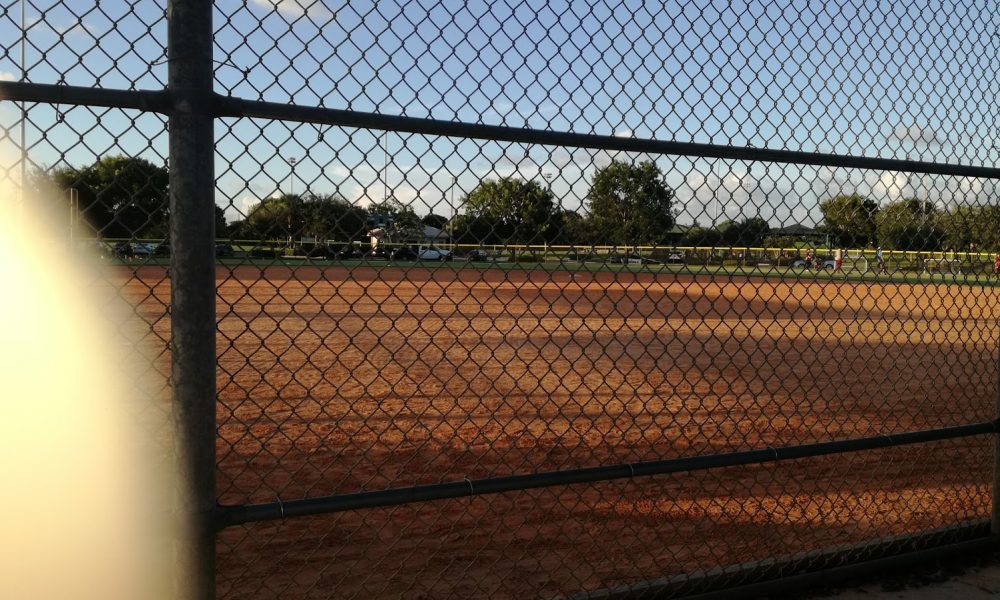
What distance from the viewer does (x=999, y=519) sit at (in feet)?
13.1

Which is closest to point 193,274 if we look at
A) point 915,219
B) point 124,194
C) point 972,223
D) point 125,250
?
point 124,194

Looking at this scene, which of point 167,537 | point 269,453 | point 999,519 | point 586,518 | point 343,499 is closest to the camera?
point 167,537

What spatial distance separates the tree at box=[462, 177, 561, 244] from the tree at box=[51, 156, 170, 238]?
1.23 meters

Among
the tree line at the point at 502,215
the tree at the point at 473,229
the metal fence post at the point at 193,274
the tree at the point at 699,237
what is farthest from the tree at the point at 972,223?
the metal fence post at the point at 193,274

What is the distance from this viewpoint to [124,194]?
8.33ft

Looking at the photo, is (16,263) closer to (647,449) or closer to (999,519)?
(647,449)

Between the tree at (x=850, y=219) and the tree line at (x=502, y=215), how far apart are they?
1 centimetres

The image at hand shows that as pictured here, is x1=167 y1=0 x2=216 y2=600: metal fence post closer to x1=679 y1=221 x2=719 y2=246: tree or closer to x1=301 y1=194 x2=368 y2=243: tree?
x1=301 y1=194 x2=368 y2=243: tree

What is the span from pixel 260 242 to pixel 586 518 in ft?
9.21

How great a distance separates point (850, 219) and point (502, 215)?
252cm

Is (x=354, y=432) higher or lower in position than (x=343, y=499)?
lower

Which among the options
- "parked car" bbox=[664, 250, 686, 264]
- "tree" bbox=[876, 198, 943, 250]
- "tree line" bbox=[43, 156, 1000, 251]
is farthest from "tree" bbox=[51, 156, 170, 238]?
"parked car" bbox=[664, 250, 686, 264]

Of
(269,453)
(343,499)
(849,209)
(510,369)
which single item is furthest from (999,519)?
(510,369)

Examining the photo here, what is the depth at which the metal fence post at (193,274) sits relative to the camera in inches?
87.9
